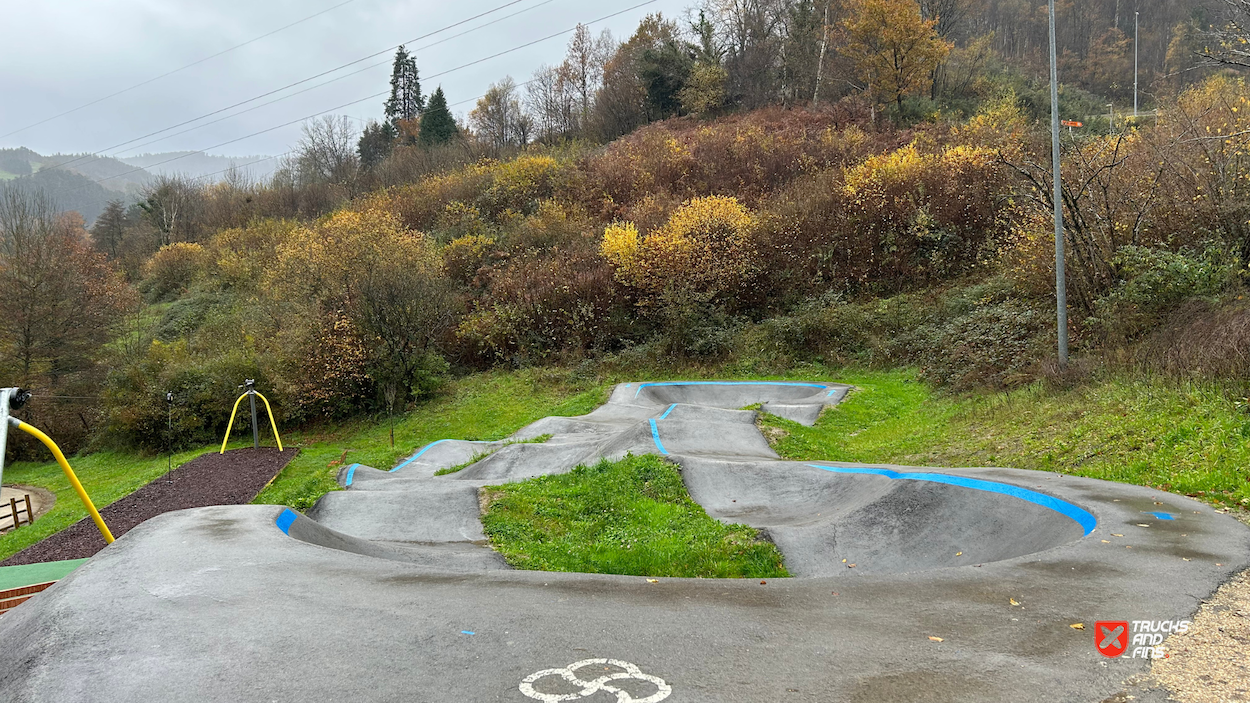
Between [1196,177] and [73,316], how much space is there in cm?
3942

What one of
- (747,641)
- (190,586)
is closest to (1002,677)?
(747,641)

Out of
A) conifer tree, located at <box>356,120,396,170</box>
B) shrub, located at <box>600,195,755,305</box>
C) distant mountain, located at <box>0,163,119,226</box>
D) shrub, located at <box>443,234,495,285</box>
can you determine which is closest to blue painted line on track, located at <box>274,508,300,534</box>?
shrub, located at <box>600,195,755,305</box>

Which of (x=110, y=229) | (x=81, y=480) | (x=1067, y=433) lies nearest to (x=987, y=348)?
(x=1067, y=433)

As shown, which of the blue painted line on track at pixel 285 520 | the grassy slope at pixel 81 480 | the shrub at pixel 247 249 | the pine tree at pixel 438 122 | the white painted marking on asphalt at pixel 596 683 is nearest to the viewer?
the white painted marking on asphalt at pixel 596 683

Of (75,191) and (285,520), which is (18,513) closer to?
(285,520)

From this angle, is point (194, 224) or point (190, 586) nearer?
point (190, 586)

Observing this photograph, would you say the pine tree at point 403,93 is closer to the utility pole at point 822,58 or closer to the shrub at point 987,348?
the utility pole at point 822,58

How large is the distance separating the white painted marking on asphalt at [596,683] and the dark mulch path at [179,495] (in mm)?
10673

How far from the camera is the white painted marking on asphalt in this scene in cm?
308

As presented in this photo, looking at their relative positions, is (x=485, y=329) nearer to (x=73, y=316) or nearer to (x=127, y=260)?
(x=73, y=316)

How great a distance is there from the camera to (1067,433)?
10.2 metres

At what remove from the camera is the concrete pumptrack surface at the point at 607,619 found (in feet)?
10.5

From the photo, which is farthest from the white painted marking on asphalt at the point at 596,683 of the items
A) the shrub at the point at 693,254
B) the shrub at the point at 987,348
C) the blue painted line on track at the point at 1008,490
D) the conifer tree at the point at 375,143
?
the conifer tree at the point at 375,143

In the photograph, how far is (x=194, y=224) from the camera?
52.6 meters
